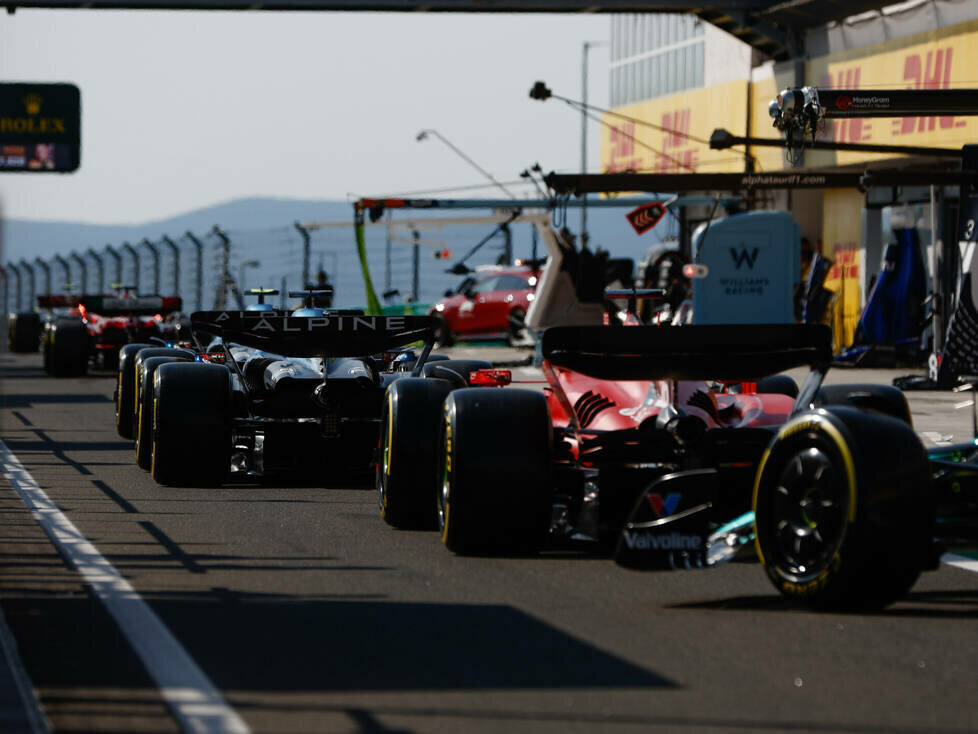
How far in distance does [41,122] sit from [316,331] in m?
19.3

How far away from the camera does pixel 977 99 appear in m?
12.2

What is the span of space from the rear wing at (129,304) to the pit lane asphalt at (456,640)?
19399 mm

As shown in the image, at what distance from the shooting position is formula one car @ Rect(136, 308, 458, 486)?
451 inches

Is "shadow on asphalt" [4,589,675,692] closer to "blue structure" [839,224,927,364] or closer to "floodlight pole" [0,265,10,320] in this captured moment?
"floodlight pole" [0,265,10,320]

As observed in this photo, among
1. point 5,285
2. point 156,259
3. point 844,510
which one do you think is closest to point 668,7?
point 5,285

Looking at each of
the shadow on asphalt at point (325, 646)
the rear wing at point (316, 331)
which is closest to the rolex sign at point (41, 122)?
the rear wing at point (316, 331)

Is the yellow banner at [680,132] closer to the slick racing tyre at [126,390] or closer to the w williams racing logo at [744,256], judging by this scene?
the w williams racing logo at [744,256]

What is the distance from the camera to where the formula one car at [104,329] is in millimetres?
28938

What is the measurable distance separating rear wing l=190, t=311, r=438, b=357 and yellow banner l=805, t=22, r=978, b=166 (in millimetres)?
14500

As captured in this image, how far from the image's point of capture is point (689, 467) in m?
7.97

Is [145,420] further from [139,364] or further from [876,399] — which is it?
[876,399]

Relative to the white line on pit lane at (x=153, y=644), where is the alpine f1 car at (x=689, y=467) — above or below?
above

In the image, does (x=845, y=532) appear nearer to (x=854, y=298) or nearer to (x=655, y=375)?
(x=655, y=375)

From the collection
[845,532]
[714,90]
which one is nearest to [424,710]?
[845,532]
